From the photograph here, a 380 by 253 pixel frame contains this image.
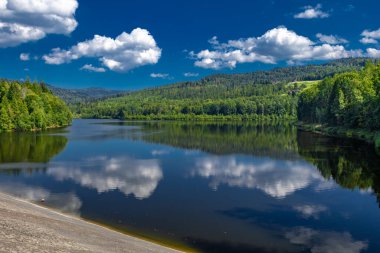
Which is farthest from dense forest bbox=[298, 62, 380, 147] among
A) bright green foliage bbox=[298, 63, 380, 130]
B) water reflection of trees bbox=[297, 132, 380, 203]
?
water reflection of trees bbox=[297, 132, 380, 203]

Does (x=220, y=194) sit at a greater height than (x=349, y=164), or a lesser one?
lesser

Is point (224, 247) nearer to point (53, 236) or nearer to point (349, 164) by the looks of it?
point (53, 236)

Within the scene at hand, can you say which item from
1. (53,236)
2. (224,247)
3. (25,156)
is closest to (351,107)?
(25,156)

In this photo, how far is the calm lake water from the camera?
25.9m

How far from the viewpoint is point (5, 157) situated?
63625 millimetres

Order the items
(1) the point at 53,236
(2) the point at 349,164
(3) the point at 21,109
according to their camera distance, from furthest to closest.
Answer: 1. (3) the point at 21,109
2. (2) the point at 349,164
3. (1) the point at 53,236

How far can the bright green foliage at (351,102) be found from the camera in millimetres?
87450

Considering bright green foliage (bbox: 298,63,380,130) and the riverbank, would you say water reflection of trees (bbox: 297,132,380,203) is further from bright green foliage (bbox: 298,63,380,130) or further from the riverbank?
bright green foliage (bbox: 298,63,380,130)

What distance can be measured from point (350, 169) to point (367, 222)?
24.5 m

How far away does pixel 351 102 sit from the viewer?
107938 millimetres

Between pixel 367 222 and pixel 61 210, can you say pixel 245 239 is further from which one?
pixel 61 210

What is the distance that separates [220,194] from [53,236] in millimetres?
20929

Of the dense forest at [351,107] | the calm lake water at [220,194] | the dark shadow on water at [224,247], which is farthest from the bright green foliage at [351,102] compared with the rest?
the dark shadow on water at [224,247]

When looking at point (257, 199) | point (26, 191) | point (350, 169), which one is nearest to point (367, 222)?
point (257, 199)
